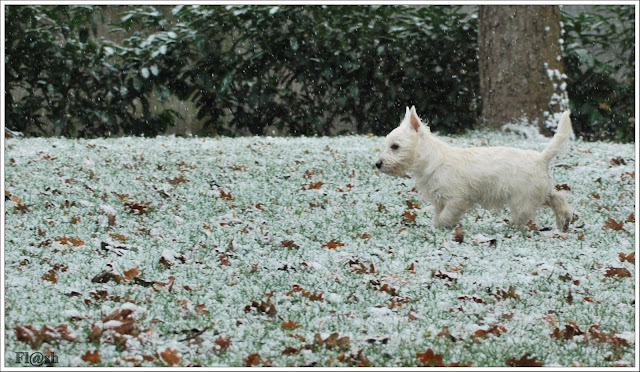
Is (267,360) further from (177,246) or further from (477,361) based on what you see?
(177,246)

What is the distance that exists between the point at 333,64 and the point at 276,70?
1068 millimetres

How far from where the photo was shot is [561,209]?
22.0 ft

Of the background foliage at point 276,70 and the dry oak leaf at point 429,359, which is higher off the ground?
the background foliage at point 276,70

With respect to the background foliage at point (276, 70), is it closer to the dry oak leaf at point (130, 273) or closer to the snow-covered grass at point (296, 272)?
the snow-covered grass at point (296, 272)

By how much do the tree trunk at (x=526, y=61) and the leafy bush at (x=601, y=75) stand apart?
59.8 inches

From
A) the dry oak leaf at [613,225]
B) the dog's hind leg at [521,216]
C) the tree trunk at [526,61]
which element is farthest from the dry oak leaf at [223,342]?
the tree trunk at [526,61]

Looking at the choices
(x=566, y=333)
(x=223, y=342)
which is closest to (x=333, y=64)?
(x=566, y=333)

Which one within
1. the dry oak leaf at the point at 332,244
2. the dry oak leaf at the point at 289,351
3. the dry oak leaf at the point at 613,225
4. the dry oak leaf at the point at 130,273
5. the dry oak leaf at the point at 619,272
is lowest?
the dry oak leaf at the point at 613,225

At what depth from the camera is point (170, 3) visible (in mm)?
15516

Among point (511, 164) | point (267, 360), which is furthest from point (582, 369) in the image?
point (511, 164)

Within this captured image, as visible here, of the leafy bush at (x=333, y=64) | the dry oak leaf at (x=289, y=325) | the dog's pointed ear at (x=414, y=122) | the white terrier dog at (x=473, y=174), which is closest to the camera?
the dry oak leaf at (x=289, y=325)

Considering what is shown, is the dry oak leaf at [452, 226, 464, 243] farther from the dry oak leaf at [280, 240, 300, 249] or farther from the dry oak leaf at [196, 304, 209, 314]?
the dry oak leaf at [196, 304, 209, 314]

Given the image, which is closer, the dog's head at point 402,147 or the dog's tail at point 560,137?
the dog's tail at point 560,137

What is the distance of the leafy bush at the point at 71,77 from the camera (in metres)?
13.9
